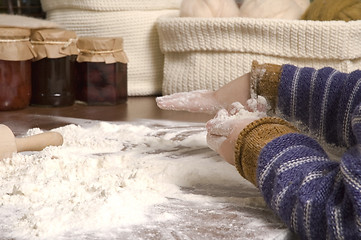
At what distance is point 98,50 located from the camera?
142 centimetres

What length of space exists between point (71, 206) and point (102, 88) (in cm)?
84

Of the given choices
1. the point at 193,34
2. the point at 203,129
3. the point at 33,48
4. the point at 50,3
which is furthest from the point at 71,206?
the point at 50,3

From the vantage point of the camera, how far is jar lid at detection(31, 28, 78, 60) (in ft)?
4.48

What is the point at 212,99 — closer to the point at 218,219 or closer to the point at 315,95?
the point at 315,95

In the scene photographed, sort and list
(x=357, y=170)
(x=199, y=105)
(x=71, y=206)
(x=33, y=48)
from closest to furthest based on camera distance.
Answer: (x=357, y=170) → (x=71, y=206) → (x=199, y=105) → (x=33, y=48)

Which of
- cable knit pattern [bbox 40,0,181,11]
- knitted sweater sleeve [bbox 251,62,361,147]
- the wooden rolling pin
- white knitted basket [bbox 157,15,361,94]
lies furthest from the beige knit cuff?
cable knit pattern [bbox 40,0,181,11]

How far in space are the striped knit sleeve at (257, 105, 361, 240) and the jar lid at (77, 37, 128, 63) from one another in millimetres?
863

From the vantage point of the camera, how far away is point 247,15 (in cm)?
153

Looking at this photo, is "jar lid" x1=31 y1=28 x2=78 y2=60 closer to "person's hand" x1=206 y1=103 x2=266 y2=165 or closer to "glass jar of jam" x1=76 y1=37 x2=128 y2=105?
"glass jar of jam" x1=76 y1=37 x2=128 y2=105

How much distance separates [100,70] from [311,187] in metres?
0.95

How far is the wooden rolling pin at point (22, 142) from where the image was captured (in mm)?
849

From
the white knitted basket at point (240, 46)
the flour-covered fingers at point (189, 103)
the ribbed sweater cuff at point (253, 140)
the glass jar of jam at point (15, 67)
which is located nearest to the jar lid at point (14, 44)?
the glass jar of jam at point (15, 67)

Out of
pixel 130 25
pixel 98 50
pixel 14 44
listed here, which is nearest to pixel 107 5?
pixel 130 25

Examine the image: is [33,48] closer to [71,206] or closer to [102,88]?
[102,88]
